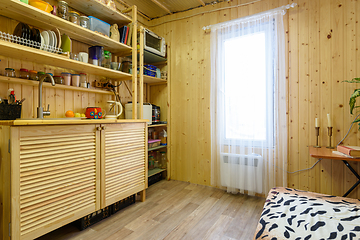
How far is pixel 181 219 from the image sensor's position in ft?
6.56

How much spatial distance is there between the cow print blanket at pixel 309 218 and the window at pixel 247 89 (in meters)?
1.04

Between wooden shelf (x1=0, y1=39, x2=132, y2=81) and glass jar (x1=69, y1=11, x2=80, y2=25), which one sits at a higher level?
glass jar (x1=69, y1=11, x2=80, y2=25)

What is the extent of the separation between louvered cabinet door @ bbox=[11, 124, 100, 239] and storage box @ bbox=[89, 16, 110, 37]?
43.6 inches

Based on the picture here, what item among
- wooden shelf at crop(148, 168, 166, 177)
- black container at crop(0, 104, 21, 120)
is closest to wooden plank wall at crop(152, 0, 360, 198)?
wooden shelf at crop(148, 168, 166, 177)

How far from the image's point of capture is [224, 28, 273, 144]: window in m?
2.47

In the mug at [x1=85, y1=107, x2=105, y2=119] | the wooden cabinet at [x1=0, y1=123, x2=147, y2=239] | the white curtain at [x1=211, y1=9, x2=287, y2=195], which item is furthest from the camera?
the white curtain at [x1=211, y1=9, x2=287, y2=195]

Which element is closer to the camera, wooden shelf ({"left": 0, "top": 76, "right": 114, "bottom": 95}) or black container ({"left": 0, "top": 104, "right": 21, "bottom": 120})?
black container ({"left": 0, "top": 104, "right": 21, "bottom": 120})

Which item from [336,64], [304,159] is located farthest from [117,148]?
[336,64]

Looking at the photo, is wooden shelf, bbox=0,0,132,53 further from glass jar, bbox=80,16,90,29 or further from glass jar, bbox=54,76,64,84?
glass jar, bbox=54,76,64,84

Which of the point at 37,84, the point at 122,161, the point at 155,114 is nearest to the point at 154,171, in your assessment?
the point at 155,114

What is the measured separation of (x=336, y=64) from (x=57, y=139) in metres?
2.87

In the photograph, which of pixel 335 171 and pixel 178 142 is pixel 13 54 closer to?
pixel 178 142

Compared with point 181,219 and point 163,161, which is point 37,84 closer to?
point 181,219

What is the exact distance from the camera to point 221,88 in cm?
273
